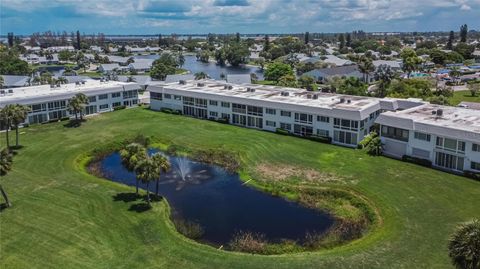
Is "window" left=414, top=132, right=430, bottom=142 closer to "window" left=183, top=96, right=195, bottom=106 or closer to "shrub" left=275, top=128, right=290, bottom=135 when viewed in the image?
"shrub" left=275, top=128, right=290, bottom=135

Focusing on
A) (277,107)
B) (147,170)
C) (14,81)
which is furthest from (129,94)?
(147,170)

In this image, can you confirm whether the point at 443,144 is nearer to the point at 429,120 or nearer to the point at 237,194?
the point at 429,120

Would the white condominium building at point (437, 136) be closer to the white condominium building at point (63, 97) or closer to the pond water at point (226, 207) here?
the pond water at point (226, 207)

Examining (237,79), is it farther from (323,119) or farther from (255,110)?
(323,119)

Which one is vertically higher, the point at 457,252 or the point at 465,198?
the point at 457,252

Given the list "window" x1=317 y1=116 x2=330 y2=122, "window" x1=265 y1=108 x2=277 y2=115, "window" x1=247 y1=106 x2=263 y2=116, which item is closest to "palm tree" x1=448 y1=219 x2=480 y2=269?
"window" x1=317 y1=116 x2=330 y2=122

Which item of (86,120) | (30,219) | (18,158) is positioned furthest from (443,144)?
(86,120)
